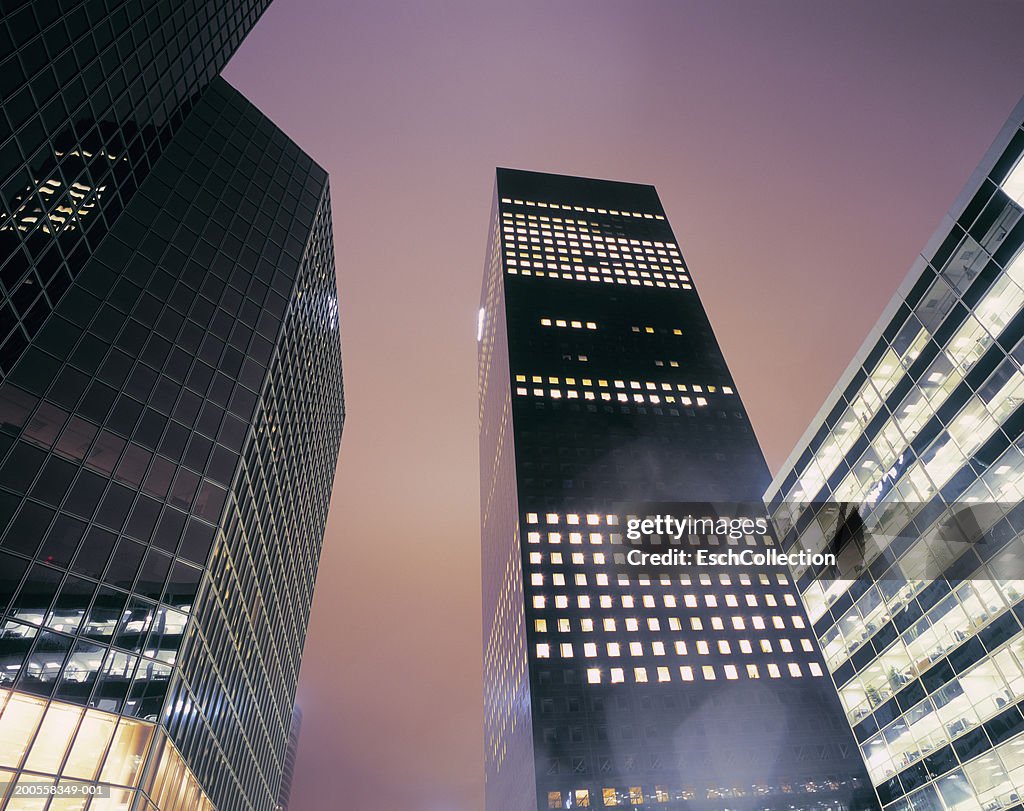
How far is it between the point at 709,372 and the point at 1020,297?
97.6m

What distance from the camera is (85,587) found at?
1124 inches

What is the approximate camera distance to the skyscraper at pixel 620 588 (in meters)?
73.8

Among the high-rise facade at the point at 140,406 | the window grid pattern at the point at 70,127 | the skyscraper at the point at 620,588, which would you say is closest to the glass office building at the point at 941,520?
the high-rise facade at the point at 140,406

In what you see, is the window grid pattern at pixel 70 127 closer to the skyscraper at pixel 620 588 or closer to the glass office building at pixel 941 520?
the glass office building at pixel 941 520

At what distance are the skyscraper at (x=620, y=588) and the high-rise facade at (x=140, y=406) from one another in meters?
38.9

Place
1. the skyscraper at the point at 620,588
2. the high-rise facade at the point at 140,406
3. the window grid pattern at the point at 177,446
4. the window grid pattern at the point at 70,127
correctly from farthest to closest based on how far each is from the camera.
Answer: the skyscraper at the point at 620,588
the window grid pattern at the point at 70,127
the window grid pattern at the point at 177,446
the high-rise facade at the point at 140,406

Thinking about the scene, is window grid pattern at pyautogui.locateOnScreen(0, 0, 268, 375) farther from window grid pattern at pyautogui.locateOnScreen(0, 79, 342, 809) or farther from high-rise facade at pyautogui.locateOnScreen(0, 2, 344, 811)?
window grid pattern at pyautogui.locateOnScreen(0, 79, 342, 809)

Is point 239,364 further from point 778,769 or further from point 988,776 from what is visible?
point 778,769

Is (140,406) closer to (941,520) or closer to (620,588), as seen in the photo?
(941,520)

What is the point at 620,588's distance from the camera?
3450 inches

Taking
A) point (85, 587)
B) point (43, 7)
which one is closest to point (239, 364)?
point (85, 587)

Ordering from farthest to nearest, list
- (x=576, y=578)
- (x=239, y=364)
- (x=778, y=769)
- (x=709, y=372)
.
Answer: (x=709, y=372) < (x=576, y=578) < (x=778, y=769) < (x=239, y=364)

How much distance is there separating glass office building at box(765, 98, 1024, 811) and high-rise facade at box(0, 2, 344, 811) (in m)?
37.6

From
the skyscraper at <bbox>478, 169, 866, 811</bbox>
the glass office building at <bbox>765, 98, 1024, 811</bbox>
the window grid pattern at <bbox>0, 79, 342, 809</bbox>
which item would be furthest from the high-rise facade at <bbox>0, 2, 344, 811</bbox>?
the skyscraper at <bbox>478, 169, 866, 811</bbox>
